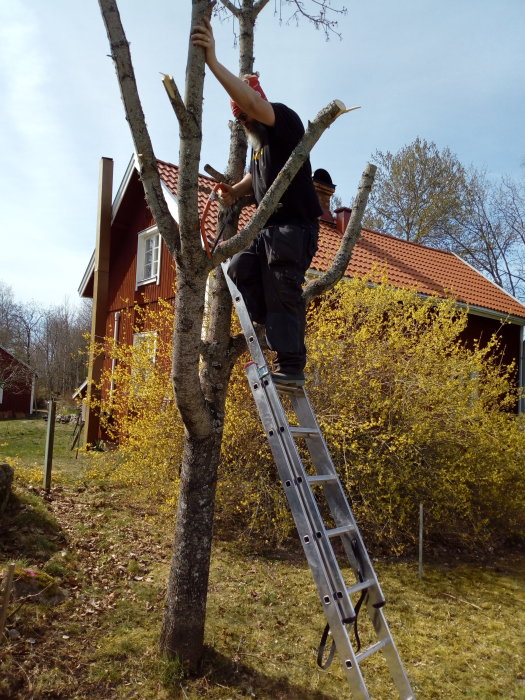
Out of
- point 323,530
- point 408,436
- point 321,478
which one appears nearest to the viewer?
point 323,530

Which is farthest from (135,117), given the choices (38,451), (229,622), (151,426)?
(38,451)

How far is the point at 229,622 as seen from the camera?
4352 millimetres

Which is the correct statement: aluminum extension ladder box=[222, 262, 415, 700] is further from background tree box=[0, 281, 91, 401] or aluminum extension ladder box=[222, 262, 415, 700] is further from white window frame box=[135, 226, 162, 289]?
background tree box=[0, 281, 91, 401]

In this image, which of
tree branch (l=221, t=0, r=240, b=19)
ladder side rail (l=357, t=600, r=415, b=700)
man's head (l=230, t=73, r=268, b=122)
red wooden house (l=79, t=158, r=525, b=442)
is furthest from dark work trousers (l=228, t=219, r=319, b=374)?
red wooden house (l=79, t=158, r=525, b=442)

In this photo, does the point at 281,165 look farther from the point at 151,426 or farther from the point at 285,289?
the point at 151,426

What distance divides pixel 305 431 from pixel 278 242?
110 cm

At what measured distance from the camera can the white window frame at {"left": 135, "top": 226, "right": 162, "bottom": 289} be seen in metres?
12.8

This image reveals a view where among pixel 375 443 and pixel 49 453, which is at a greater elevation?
pixel 375 443

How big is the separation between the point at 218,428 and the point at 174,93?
2004 mm

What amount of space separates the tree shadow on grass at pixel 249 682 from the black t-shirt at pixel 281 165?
294 centimetres

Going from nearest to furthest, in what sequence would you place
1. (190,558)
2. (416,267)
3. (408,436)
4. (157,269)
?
(190,558)
(408,436)
(157,269)
(416,267)

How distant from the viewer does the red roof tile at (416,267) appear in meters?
11.9

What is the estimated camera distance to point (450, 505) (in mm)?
6309

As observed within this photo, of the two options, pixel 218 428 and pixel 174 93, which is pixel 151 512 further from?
pixel 174 93
